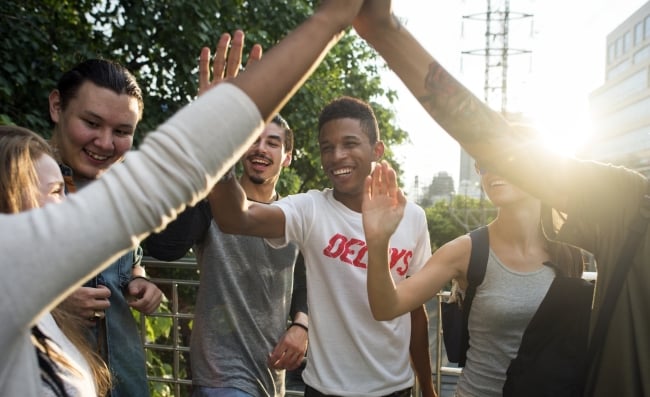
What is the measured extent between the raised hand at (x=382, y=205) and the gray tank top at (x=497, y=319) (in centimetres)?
60

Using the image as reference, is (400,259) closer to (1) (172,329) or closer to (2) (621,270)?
(2) (621,270)

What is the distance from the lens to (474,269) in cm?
233

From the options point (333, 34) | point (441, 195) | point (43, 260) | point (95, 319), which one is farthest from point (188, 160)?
point (441, 195)

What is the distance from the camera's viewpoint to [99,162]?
2289 mm

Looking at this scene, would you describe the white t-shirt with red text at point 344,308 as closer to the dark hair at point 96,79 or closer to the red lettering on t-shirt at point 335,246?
the red lettering on t-shirt at point 335,246

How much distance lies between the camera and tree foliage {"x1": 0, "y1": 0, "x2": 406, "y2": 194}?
528cm

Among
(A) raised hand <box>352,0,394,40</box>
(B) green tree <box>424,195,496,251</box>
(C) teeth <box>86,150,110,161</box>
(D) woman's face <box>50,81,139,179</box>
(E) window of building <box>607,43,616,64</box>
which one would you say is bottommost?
(B) green tree <box>424,195,496,251</box>

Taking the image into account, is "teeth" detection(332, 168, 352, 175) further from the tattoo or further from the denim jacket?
the tattoo

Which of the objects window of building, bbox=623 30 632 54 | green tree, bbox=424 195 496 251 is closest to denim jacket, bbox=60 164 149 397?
green tree, bbox=424 195 496 251

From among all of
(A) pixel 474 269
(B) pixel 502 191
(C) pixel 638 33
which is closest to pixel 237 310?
(A) pixel 474 269

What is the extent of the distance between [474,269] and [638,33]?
91065 mm

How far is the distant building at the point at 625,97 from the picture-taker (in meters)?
71.1

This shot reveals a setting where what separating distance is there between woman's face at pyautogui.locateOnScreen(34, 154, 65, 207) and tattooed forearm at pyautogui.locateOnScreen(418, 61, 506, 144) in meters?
1.09

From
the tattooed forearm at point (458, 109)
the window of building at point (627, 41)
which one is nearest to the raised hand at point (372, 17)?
the tattooed forearm at point (458, 109)
